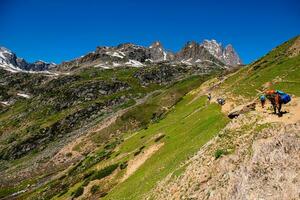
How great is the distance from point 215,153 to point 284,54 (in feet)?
227

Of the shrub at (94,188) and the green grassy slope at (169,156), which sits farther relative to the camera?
the shrub at (94,188)

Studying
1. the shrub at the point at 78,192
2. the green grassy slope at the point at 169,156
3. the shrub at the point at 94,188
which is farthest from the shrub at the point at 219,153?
the shrub at the point at 78,192

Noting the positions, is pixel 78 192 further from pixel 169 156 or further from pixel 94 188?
pixel 169 156

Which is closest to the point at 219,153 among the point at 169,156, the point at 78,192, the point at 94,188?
the point at 169,156

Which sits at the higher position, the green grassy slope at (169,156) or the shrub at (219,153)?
the shrub at (219,153)

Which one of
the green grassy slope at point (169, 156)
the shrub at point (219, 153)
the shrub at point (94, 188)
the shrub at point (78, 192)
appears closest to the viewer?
the shrub at point (219, 153)

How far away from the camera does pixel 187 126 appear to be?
2436 inches

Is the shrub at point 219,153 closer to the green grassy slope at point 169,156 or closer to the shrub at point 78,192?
the green grassy slope at point 169,156

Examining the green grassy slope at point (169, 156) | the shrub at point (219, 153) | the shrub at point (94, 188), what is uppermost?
the shrub at point (219, 153)

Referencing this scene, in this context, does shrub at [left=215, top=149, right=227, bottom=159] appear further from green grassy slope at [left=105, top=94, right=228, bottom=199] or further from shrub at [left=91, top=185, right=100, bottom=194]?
shrub at [left=91, top=185, right=100, bottom=194]

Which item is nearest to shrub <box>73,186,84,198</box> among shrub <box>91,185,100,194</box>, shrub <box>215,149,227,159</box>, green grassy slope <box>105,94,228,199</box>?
shrub <box>91,185,100,194</box>

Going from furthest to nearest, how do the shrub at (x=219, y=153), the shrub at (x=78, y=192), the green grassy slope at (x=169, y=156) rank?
the shrub at (x=78, y=192) → the green grassy slope at (x=169, y=156) → the shrub at (x=219, y=153)

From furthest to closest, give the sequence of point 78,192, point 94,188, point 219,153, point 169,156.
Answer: point 78,192
point 94,188
point 169,156
point 219,153

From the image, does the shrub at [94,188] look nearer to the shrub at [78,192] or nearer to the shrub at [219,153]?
the shrub at [78,192]
